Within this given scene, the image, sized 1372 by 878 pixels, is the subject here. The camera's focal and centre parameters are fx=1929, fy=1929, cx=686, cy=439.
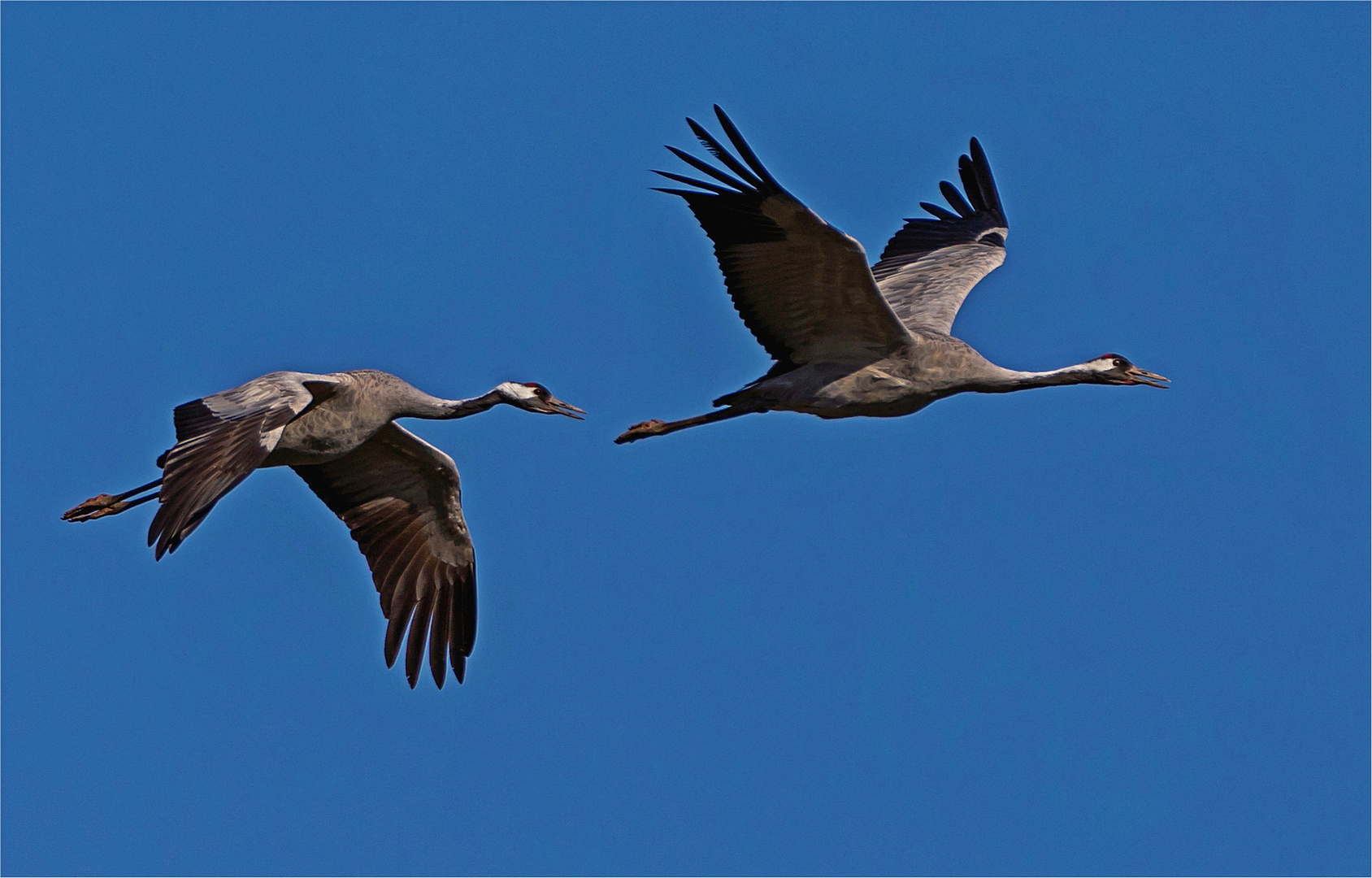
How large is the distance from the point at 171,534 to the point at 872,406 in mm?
4669

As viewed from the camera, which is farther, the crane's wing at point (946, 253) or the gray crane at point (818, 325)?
the crane's wing at point (946, 253)

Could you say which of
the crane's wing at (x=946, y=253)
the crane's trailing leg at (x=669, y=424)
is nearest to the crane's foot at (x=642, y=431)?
the crane's trailing leg at (x=669, y=424)

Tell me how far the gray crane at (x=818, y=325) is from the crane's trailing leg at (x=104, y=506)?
3.36 metres

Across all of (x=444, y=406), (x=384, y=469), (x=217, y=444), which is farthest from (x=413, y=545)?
(x=217, y=444)

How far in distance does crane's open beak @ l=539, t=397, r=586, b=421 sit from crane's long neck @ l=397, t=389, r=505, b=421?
0.31 m

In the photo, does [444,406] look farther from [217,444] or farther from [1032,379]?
[1032,379]

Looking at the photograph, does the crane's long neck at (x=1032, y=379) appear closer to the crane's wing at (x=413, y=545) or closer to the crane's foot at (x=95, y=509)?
the crane's wing at (x=413, y=545)

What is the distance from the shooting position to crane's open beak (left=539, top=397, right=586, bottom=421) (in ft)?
43.1

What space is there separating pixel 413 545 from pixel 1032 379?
4.51 meters

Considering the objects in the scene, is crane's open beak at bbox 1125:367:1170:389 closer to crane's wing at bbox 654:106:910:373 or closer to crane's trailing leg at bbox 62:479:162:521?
crane's wing at bbox 654:106:910:373

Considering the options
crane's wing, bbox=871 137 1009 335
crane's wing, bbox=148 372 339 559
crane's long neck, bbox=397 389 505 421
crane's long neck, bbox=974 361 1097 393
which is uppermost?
crane's wing, bbox=871 137 1009 335

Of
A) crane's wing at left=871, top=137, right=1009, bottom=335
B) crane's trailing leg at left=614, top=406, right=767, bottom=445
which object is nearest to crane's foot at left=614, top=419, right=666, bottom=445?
crane's trailing leg at left=614, top=406, right=767, bottom=445

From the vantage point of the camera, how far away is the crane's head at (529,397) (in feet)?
42.8

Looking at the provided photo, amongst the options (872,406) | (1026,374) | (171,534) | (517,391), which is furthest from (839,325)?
(171,534)
